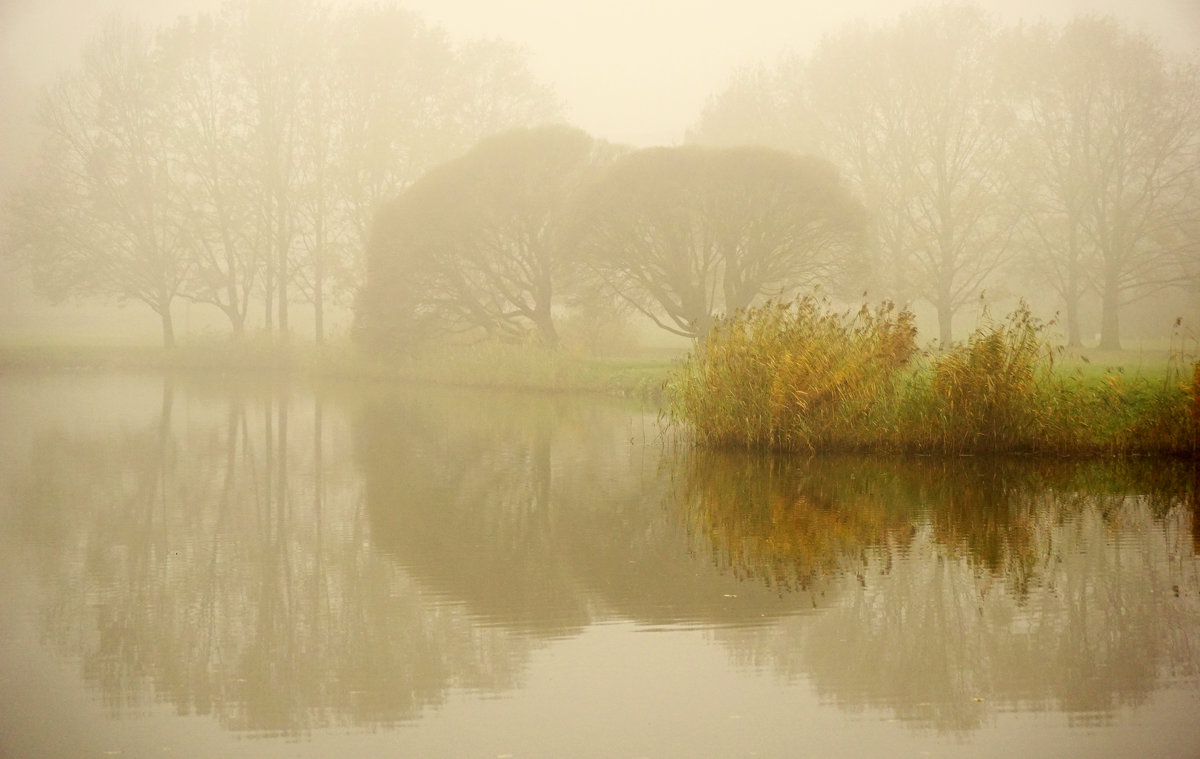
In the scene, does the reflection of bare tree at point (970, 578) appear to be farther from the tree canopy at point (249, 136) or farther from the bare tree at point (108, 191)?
the bare tree at point (108, 191)

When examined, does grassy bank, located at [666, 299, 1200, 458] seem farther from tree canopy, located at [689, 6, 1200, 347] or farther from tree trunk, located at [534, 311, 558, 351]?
tree canopy, located at [689, 6, 1200, 347]

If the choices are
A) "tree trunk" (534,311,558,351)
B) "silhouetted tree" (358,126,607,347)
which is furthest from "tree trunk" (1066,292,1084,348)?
"tree trunk" (534,311,558,351)

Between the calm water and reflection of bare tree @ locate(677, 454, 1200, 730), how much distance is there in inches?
1.2

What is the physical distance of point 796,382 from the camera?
1415 cm

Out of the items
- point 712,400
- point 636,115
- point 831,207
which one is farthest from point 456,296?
point 636,115

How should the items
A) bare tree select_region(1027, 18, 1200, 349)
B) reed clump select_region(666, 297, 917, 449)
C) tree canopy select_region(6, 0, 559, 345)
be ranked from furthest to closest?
1. tree canopy select_region(6, 0, 559, 345)
2. bare tree select_region(1027, 18, 1200, 349)
3. reed clump select_region(666, 297, 917, 449)

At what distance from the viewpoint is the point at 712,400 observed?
15.1 m

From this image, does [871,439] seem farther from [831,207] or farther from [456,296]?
[456,296]

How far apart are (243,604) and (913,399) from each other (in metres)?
9.62

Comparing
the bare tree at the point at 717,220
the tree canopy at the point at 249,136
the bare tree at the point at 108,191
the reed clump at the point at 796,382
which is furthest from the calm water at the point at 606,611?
the bare tree at the point at 108,191

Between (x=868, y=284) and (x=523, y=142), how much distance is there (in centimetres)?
1000

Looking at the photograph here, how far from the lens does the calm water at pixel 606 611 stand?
517 cm

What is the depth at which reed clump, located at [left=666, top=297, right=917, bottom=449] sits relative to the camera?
14242 mm

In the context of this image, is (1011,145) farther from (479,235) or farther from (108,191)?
(108,191)
